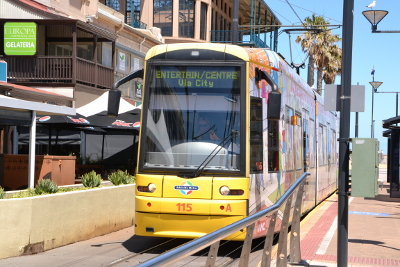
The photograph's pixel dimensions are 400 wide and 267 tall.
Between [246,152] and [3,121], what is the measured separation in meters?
6.55

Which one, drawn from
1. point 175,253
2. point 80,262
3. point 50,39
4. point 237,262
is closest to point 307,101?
point 80,262

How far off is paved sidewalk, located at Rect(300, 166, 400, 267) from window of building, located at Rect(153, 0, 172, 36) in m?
25.1

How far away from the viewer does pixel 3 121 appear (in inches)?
567

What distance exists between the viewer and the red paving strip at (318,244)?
31.9 feet

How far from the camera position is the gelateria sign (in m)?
24.2

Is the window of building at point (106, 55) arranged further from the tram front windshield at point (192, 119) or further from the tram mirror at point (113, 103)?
the tram front windshield at point (192, 119)

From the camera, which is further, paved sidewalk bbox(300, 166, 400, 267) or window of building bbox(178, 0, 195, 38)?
window of building bbox(178, 0, 195, 38)

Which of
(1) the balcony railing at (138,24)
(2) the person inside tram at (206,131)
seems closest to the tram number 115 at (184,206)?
(2) the person inside tram at (206,131)

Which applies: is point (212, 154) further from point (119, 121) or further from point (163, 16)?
point (163, 16)

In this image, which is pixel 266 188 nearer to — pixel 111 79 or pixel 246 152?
pixel 246 152

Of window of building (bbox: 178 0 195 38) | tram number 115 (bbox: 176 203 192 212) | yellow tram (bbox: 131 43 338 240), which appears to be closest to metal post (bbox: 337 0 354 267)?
yellow tram (bbox: 131 43 338 240)

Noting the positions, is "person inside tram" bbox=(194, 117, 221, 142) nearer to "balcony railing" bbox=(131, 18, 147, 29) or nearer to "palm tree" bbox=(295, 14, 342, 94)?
"balcony railing" bbox=(131, 18, 147, 29)

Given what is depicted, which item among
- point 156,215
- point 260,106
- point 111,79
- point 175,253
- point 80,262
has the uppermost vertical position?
point 111,79

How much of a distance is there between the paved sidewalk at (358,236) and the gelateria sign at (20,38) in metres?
12.2
